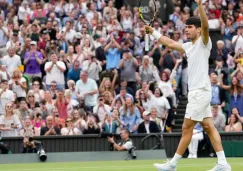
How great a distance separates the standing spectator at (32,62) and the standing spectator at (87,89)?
130cm

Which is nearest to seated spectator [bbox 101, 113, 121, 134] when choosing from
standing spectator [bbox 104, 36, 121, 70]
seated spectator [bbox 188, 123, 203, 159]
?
seated spectator [bbox 188, 123, 203, 159]

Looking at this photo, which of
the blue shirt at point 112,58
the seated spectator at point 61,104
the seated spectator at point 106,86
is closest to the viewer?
the seated spectator at point 61,104

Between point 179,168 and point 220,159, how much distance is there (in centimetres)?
197

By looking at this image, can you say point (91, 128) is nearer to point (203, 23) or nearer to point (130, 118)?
point (130, 118)

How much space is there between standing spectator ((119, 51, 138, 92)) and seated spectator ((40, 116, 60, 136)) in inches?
159

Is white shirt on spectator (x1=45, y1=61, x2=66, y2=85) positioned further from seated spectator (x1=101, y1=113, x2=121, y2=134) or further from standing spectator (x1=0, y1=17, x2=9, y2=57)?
seated spectator (x1=101, y1=113, x2=121, y2=134)

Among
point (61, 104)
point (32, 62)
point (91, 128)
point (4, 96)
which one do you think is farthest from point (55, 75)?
point (91, 128)

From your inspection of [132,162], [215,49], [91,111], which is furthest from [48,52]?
[132,162]

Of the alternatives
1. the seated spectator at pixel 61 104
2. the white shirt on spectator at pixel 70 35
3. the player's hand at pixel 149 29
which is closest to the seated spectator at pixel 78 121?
the seated spectator at pixel 61 104

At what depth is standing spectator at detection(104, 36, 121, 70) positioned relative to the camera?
83.6 feet

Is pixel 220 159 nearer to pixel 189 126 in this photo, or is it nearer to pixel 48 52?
pixel 189 126

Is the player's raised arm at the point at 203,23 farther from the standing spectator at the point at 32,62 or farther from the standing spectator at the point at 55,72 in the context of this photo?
the standing spectator at the point at 32,62

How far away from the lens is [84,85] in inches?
942

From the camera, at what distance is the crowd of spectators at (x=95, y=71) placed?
72.4 feet
